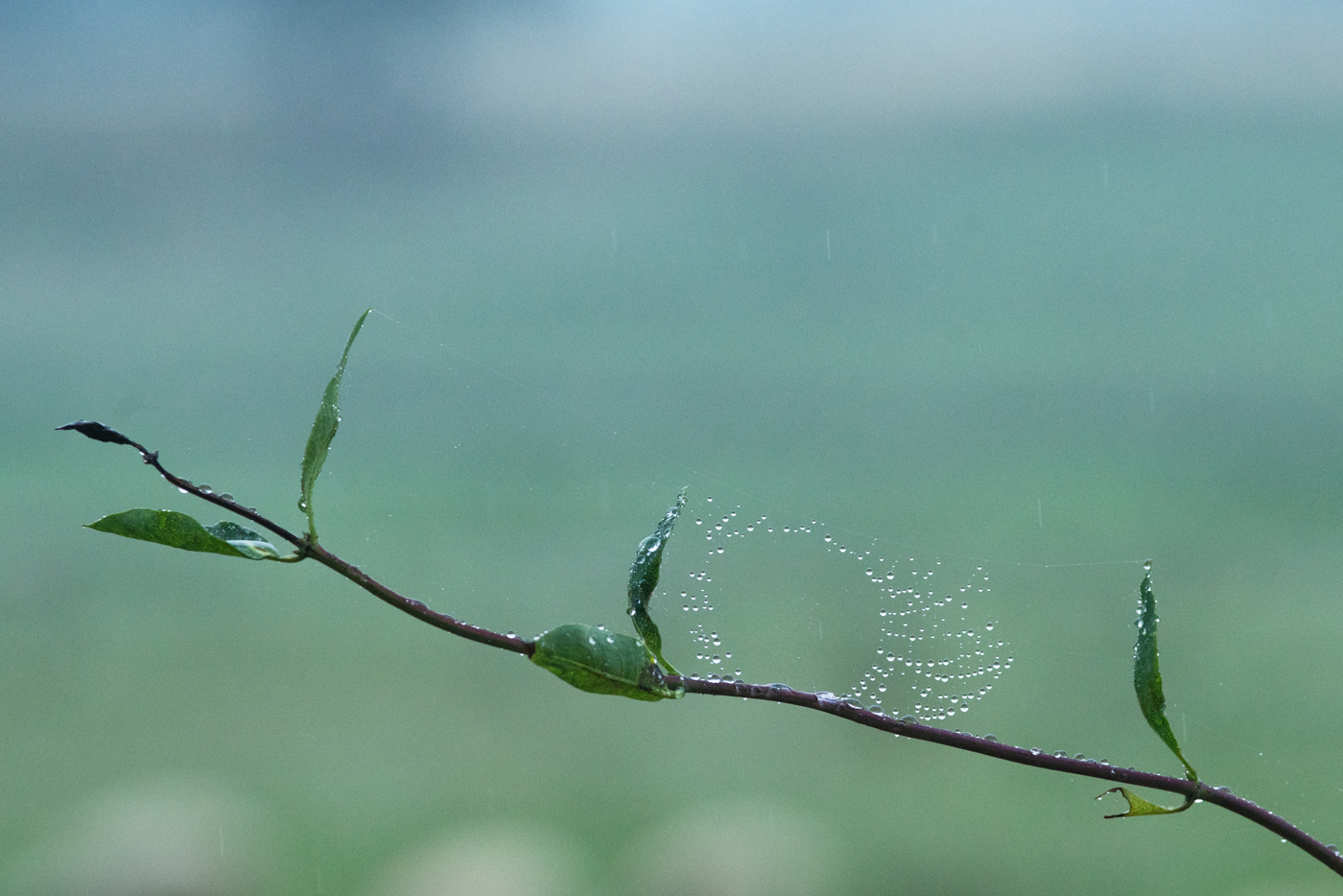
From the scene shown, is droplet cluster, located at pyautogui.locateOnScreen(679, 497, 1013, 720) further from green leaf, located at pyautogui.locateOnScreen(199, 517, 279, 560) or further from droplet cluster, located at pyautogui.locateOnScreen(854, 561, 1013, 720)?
green leaf, located at pyautogui.locateOnScreen(199, 517, 279, 560)

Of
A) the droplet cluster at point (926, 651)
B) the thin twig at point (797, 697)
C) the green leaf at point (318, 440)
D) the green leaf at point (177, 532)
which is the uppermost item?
the green leaf at point (318, 440)

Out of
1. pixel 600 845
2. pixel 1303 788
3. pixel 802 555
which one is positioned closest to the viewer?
pixel 802 555

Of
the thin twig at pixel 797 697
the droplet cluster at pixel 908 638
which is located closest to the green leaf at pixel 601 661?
the thin twig at pixel 797 697

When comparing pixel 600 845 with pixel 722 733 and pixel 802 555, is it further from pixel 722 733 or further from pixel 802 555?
pixel 802 555

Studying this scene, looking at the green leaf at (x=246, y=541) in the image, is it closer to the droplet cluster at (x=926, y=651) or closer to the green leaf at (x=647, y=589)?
the green leaf at (x=647, y=589)

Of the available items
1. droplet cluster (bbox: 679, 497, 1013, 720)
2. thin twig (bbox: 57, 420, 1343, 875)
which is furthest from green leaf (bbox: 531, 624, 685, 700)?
droplet cluster (bbox: 679, 497, 1013, 720)

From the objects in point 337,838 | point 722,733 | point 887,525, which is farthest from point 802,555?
point 337,838

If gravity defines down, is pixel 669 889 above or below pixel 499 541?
below
